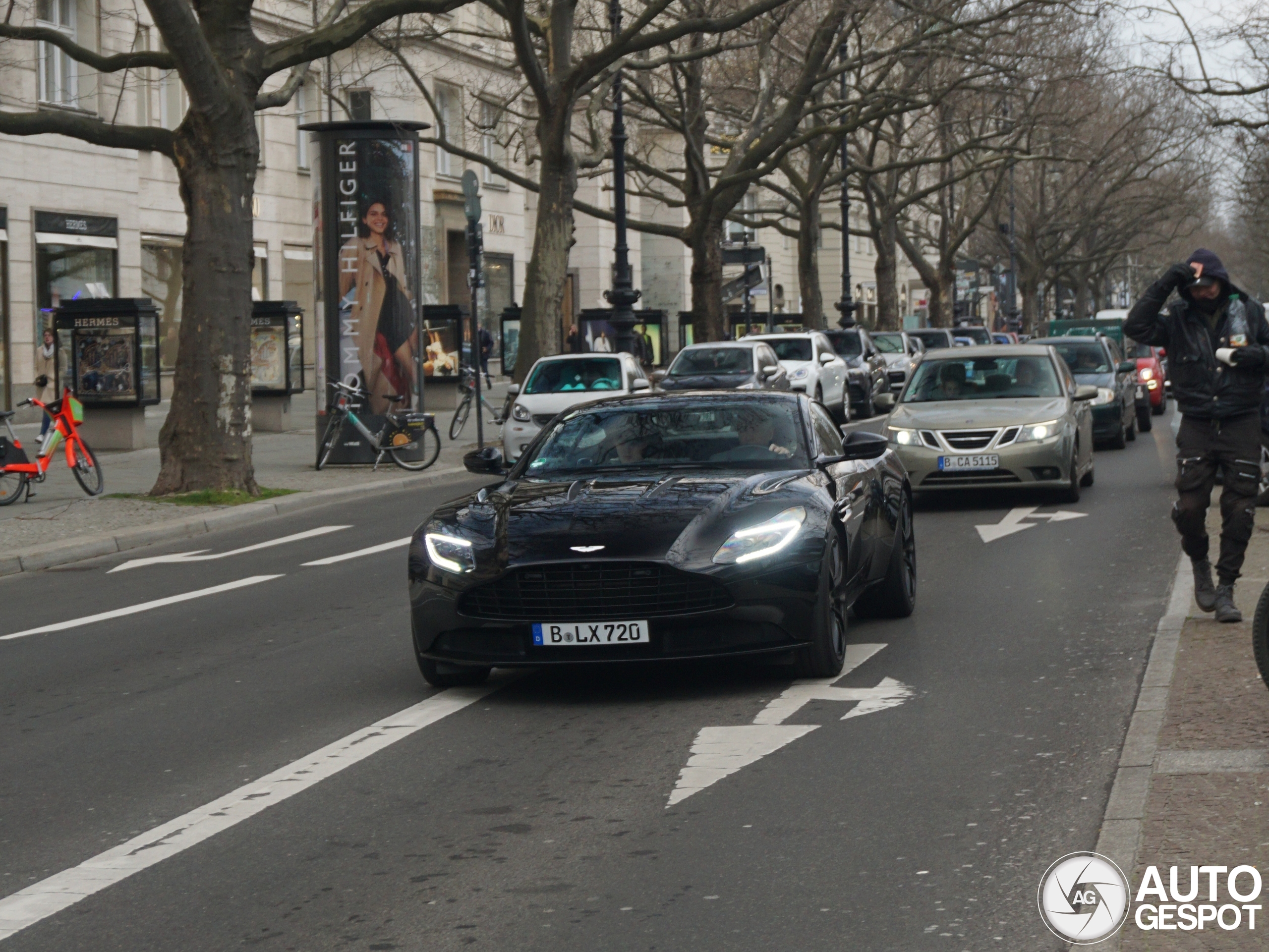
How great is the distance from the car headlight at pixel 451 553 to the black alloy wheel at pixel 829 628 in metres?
1.49

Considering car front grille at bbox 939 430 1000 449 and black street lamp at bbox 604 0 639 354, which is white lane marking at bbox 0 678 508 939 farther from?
black street lamp at bbox 604 0 639 354

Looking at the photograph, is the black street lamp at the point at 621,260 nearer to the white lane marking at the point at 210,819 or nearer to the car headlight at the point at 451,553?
the car headlight at the point at 451,553

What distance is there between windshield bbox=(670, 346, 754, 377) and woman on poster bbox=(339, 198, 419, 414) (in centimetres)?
617

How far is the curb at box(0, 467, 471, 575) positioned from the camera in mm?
15023

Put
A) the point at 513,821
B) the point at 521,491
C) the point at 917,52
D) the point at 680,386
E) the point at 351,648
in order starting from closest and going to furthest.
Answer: the point at 513,821 < the point at 521,491 < the point at 351,648 < the point at 680,386 < the point at 917,52

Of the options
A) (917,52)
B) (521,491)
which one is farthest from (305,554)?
(917,52)

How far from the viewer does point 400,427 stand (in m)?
23.6

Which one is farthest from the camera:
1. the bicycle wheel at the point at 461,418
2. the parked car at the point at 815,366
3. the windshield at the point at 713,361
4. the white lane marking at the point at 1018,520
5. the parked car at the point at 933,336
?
the parked car at the point at 933,336

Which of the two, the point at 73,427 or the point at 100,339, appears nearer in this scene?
the point at 73,427

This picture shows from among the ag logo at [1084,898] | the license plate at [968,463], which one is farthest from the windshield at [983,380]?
the ag logo at [1084,898]

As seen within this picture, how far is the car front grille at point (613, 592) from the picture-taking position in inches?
302

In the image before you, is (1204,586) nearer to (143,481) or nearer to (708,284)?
(143,481)

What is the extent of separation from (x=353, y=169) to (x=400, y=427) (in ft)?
11.2

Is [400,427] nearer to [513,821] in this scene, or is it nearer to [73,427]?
[73,427]
